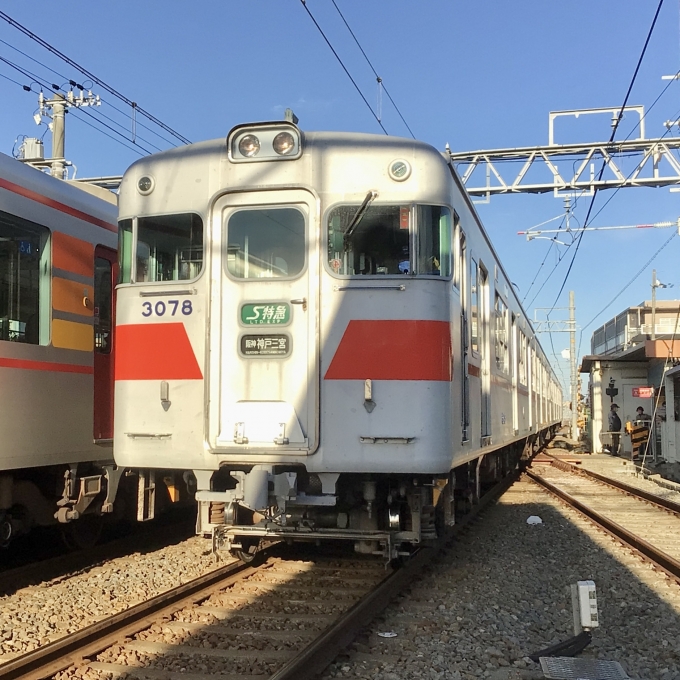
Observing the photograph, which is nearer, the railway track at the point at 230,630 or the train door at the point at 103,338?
the railway track at the point at 230,630

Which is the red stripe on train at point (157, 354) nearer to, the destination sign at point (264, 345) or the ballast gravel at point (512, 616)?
the destination sign at point (264, 345)

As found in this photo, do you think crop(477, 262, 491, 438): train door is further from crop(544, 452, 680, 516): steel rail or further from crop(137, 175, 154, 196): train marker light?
crop(544, 452, 680, 516): steel rail

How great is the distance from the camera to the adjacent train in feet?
17.5

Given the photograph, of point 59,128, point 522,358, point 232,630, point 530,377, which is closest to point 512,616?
point 232,630

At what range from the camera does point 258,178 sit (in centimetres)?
566

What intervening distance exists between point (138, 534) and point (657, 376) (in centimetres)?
2224

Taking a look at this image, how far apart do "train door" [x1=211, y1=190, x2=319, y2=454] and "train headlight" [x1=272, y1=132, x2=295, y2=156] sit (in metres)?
0.31

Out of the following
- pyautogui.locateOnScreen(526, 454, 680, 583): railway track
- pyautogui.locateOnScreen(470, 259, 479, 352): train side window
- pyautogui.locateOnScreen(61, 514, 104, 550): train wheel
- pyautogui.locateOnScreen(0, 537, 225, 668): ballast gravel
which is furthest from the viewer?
pyautogui.locateOnScreen(526, 454, 680, 583): railway track

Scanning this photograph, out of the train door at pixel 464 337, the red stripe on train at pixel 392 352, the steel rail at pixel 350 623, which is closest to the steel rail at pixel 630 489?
the steel rail at pixel 350 623

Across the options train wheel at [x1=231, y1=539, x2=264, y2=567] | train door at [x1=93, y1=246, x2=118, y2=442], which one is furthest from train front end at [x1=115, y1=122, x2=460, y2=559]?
train door at [x1=93, y1=246, x2=118, y2=442]

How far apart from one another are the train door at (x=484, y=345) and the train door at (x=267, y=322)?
2.45 meters

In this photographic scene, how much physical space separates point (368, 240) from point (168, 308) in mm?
1545

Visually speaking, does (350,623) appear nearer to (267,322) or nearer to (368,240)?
(267,322)

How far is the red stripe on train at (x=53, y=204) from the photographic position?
618 cm
